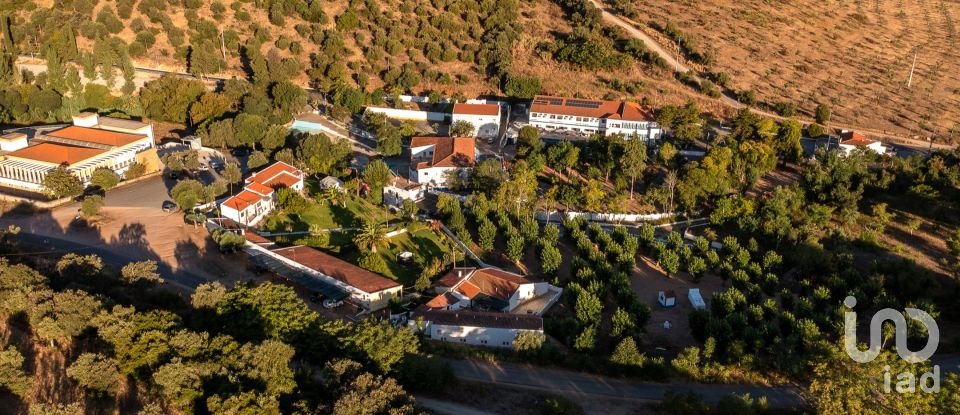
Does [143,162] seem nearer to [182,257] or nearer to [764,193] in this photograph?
[182,257]

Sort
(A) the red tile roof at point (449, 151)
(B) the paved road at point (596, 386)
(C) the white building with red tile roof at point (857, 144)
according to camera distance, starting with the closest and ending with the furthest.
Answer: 1. (B) the paved road at point (596, 386)
2. (A) the red tile roof at point (449, 151)
3. (C) the white building with red tile roof at point (857, 144)

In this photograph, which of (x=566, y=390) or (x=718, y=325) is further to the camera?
(x=718, y=325)

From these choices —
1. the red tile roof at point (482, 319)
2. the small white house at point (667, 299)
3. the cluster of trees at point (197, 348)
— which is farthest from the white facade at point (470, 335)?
the small white house at point (667, 299)

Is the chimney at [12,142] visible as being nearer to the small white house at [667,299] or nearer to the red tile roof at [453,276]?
the red tile roof at [453,276]

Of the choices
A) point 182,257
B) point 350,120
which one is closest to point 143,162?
point 182,257

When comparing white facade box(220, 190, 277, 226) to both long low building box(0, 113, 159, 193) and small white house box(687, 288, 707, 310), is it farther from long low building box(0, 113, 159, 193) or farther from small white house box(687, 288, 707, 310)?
small white house box(687, 288, 707, 310)
